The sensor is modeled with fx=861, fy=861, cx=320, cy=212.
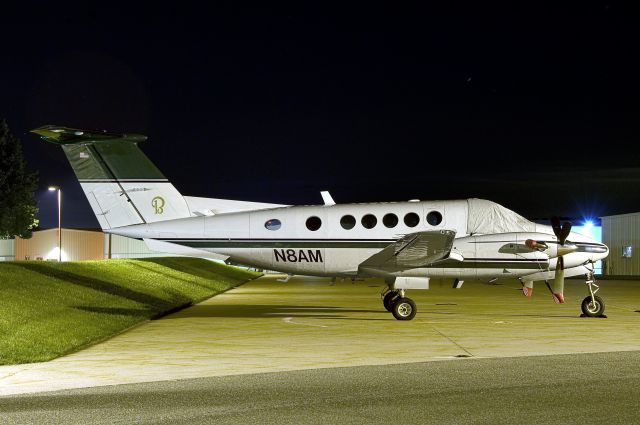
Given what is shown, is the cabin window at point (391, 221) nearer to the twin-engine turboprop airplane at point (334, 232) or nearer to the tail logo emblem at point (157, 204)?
the twin-engine turboprop airplane at point (334, 232)

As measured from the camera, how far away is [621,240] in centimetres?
7388

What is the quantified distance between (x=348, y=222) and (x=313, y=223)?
103cm

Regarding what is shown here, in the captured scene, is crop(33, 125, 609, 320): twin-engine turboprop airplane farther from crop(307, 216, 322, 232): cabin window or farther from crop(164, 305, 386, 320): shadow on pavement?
crop(164, 305, 386, 320): shadow on pavement

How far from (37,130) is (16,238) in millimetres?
79727

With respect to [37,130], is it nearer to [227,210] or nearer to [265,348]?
[227,210]

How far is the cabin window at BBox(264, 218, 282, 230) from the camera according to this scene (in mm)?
25406

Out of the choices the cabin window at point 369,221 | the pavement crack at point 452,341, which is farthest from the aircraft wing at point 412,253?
the pavement crack at point 452,341

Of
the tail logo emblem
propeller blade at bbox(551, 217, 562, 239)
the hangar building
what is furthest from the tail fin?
the hangar building

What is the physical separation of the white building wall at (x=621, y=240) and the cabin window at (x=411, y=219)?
50983mm

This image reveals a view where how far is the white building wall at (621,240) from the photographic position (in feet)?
233

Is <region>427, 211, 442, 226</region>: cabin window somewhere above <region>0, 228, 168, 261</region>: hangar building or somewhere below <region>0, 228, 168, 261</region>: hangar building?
above

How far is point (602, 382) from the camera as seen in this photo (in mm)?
12867

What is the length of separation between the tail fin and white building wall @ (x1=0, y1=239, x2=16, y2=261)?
7746cm

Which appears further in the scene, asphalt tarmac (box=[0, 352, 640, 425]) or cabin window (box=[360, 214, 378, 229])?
cabin window (box=[360, 214, 378, 229])
